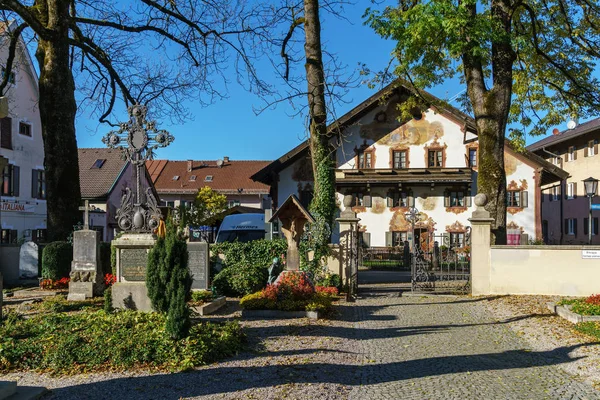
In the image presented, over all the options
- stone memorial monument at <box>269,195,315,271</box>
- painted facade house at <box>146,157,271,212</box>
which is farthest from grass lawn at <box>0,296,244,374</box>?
painted facade house at <box>146,157,271,212</box>

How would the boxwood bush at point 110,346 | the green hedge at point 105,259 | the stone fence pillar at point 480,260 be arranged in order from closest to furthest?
the boxwood bush at point 110,346, the stone fence pillar at point 480,260, the green hedge at point 105,259

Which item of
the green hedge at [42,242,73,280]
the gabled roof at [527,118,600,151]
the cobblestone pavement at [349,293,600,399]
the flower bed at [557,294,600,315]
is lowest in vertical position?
the cobblestone pavement at [349,293,600,399]

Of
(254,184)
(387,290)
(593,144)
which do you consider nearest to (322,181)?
(387,290)

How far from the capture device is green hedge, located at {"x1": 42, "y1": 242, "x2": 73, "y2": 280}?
16.8 metres

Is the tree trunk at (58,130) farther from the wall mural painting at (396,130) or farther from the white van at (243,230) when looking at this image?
the wall mural painting at (396,130)

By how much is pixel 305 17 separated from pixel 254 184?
145 feet

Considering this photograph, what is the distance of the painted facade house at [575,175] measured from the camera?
39.4 meters

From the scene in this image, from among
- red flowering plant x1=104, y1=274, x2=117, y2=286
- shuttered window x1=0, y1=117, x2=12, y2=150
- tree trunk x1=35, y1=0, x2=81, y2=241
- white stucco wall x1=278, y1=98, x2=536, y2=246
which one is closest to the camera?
red flowering plant x1=104, y1=274, x2=117, y2=286

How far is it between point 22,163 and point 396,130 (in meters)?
21.6

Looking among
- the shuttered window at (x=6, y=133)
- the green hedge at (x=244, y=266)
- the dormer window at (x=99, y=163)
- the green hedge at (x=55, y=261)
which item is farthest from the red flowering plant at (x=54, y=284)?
the dormer window at (x=99, y=163)

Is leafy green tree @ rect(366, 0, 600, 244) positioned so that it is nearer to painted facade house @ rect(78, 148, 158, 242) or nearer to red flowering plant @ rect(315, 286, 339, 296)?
red flowering plant @ rect(315, 286, 339, 296)

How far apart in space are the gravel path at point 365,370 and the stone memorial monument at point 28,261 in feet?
35.3

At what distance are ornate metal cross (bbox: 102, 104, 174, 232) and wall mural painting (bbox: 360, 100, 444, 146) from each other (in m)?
23.9

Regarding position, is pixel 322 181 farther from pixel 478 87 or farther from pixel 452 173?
pixel 452 173
